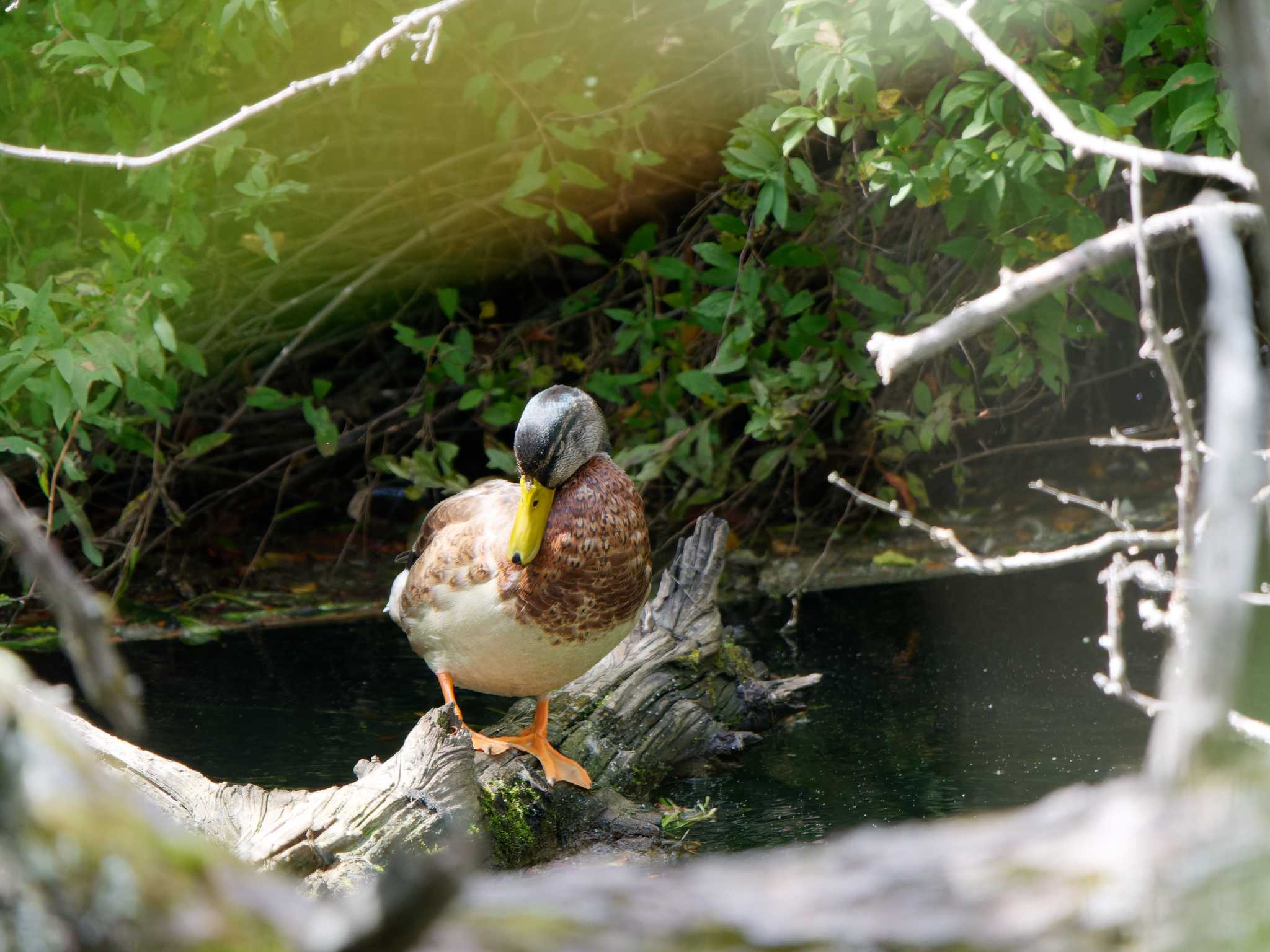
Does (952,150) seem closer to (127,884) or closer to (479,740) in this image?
(479,740)

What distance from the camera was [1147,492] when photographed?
6129mm

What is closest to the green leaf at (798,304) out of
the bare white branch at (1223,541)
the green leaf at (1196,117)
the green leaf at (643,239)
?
the green leaf at (643,239)

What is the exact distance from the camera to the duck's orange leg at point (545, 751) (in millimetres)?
3409

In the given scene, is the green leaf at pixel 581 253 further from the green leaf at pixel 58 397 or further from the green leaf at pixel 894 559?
the green leaf at pixel 58 397

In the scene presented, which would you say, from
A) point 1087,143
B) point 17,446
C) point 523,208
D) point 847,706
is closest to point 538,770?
point 847,706

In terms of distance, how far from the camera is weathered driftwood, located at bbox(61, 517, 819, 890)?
2750 millimetres

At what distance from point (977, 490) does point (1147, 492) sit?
799 mm

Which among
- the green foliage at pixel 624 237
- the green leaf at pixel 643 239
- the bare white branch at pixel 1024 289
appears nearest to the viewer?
the bare white branch at pixel 1024 289

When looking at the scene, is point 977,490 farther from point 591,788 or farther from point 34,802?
point 34,802

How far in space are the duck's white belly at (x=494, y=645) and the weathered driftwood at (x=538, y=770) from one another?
237 mm

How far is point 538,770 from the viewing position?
340 centimetres

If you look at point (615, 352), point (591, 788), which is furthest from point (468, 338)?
point (591, 788)

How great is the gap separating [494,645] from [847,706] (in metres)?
1.47

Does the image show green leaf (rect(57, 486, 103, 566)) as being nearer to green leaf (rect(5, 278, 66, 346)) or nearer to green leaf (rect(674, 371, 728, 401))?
green leaf (rect(5, 278, 66, 346))
